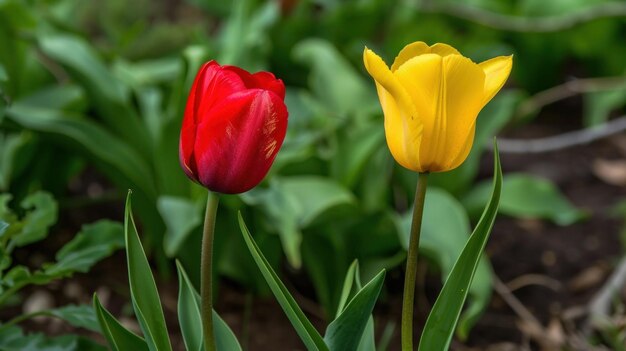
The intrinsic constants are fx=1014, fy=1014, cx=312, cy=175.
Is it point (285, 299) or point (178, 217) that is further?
point (178, 217)

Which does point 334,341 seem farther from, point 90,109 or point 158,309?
point 90,109

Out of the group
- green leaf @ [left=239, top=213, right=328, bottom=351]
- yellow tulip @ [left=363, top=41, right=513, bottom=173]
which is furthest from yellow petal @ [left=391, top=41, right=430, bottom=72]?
green leaf @ [left=239, top=213, right=328, bottom=351]

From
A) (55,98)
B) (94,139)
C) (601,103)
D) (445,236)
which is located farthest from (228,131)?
(601,103)

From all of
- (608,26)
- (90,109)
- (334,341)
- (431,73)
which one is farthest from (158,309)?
(608,26)

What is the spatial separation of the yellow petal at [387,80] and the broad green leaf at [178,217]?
103 cm

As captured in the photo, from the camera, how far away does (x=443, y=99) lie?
115 centimetres

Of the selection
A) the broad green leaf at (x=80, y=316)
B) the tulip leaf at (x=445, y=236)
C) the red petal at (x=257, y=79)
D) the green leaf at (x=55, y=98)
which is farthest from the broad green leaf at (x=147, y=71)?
the red petal at (x=257, y=79)

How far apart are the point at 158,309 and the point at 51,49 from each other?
4.14 ft

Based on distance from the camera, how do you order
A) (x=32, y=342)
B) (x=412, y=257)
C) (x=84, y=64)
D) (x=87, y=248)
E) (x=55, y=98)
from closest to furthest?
1. (x=412, y=257)
2. (x=32, y=342)
3. (x=87, y=248)
4. (x=84, y=64)
5. (x=55, y=98)

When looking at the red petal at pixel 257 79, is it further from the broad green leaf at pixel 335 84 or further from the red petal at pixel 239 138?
the broad green leaf at pixel 335 84

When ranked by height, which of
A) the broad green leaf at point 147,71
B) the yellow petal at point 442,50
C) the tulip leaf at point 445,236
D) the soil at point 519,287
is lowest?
the soil at point 519,287

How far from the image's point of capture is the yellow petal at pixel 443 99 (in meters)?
1.14

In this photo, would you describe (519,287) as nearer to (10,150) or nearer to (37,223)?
(10,150)

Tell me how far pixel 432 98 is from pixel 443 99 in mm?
13
